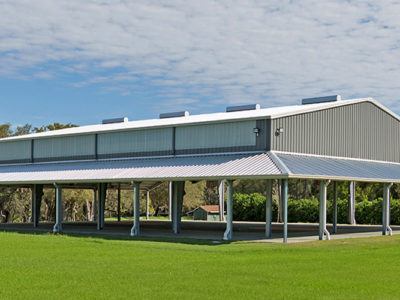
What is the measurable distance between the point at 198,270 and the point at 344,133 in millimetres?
18448

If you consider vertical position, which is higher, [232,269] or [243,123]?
[243,123]

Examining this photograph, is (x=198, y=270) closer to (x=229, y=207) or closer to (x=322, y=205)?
(x=229, y=207)

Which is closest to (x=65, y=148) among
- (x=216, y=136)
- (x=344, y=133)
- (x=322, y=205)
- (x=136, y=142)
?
(x=136, y=142)

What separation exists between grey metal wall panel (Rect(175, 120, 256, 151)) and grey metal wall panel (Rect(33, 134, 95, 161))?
6772 millimetres

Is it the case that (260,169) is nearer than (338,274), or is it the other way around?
(338,274)

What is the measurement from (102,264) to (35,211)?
75.0 ft

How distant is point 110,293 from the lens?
1235 cm

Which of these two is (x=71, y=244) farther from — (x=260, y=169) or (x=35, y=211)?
(x=35, y=211)

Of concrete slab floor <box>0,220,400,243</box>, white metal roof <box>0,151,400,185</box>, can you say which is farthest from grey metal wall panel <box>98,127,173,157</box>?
concrete slab floor <box>0,220,400,243</box>

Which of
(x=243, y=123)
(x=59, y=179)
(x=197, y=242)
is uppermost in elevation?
(x=243, y=123)

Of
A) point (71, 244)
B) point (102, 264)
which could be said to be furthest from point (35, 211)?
point (102, 264)

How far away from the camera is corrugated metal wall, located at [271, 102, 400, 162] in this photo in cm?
2836

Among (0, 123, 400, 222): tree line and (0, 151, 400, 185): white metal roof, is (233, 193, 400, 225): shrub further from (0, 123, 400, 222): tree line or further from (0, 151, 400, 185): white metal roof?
(0, 151, 400, 185): white metal roof

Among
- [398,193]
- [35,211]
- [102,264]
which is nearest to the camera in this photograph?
[102,264]
